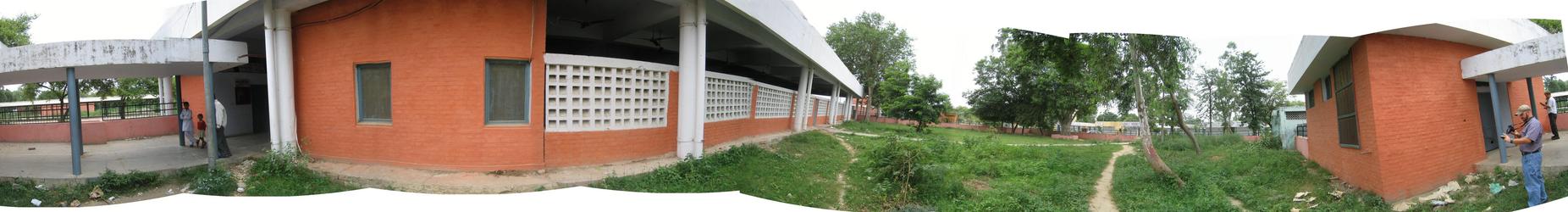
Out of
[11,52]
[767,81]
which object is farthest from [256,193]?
[767,81]

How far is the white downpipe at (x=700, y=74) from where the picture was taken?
3034 millimetres

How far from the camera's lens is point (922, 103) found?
2.27m

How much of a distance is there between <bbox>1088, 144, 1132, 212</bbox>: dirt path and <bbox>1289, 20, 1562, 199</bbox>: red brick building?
0.65 metres

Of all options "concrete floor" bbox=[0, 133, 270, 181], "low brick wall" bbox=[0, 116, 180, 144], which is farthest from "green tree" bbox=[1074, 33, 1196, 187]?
"low brick wall" bbox=[0, 116, 180, 144]

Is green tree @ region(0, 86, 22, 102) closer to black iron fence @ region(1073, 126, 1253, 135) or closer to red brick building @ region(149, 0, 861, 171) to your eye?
red brick building @ region(149, 0, 861, 171)

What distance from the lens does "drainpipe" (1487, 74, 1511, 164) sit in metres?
1.75

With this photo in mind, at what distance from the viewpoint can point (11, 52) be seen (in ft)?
9.32

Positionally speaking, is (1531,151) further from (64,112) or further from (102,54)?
(64,112)

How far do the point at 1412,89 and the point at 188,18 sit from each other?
23.6 ft

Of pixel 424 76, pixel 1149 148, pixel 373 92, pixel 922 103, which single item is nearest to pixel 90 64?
pixel 373 92

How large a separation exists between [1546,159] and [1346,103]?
0.54 meters

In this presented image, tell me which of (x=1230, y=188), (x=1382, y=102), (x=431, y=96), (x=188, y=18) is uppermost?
(x=188, y=18)

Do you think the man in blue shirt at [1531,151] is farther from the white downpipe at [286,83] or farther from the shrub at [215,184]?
the white downpipe at [286,83]

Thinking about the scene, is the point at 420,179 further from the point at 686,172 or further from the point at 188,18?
the point at 188,18
